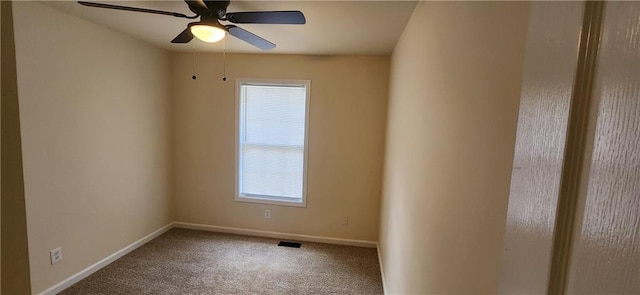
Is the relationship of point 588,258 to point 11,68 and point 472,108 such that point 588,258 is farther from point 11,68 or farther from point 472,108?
point 11,68

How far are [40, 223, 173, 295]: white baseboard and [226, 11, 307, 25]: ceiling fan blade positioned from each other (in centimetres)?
264

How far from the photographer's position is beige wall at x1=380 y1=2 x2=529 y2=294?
2.12 feet

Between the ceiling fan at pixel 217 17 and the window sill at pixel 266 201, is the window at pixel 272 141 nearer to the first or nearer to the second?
the window sill at pixel 266 201

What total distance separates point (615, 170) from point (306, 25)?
2.37 meters

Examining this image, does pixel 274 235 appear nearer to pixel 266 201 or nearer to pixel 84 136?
pixel 266 201

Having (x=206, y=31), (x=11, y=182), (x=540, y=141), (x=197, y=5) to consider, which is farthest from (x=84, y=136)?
(x=540, y=141)

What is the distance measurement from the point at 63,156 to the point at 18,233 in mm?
630

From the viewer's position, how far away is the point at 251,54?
3.60 metres

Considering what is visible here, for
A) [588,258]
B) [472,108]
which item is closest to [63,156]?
[472,108]

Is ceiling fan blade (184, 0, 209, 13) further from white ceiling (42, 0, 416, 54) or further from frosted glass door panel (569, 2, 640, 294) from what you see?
frosted glass door panel (569, 2, 640, 294)

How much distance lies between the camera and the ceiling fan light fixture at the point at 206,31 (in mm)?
1828

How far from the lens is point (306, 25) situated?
7.88 feet

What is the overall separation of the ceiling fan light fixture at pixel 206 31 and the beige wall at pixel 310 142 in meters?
1.66

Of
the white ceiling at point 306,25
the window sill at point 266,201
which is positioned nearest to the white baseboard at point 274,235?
the window sill at point 266,201
